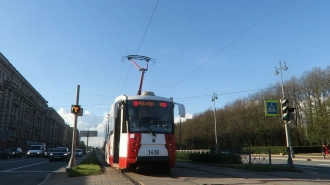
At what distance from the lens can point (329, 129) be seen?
138 ft

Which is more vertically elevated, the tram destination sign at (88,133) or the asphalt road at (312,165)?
the tram destination sign at (88,133)

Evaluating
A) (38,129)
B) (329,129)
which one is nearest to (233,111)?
(329,129)

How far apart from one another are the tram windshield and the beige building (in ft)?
144

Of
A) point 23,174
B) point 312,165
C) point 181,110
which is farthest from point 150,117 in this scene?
point 312,165

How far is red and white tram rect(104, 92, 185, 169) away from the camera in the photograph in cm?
1212

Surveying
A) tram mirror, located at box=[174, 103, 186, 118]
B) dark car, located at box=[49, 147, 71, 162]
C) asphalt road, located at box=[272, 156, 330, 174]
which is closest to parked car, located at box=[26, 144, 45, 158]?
dark car, located at box=[49, 147, 71, 162]

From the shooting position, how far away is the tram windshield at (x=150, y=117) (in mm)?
12555

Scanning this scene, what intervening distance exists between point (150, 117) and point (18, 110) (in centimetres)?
6698

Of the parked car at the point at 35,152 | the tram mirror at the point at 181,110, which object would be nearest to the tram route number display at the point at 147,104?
the tram mirror at the point at 181,110

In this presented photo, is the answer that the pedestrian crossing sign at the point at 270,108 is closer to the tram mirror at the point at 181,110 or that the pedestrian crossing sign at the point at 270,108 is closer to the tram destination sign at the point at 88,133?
the tram mirror at the point at 181,110

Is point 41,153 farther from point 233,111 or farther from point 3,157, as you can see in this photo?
point 233,111

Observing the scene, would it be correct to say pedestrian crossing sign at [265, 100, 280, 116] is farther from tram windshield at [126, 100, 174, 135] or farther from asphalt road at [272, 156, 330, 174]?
tram windshield at [126, 100, 174, 135]

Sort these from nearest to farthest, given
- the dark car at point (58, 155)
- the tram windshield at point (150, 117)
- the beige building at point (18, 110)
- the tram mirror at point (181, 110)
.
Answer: the tram windshield at point (150, 117) < the tram mirror at point (181, 110) < the dark car at point (58, 155) < the beige building at point (18, 110)

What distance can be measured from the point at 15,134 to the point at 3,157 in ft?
101
